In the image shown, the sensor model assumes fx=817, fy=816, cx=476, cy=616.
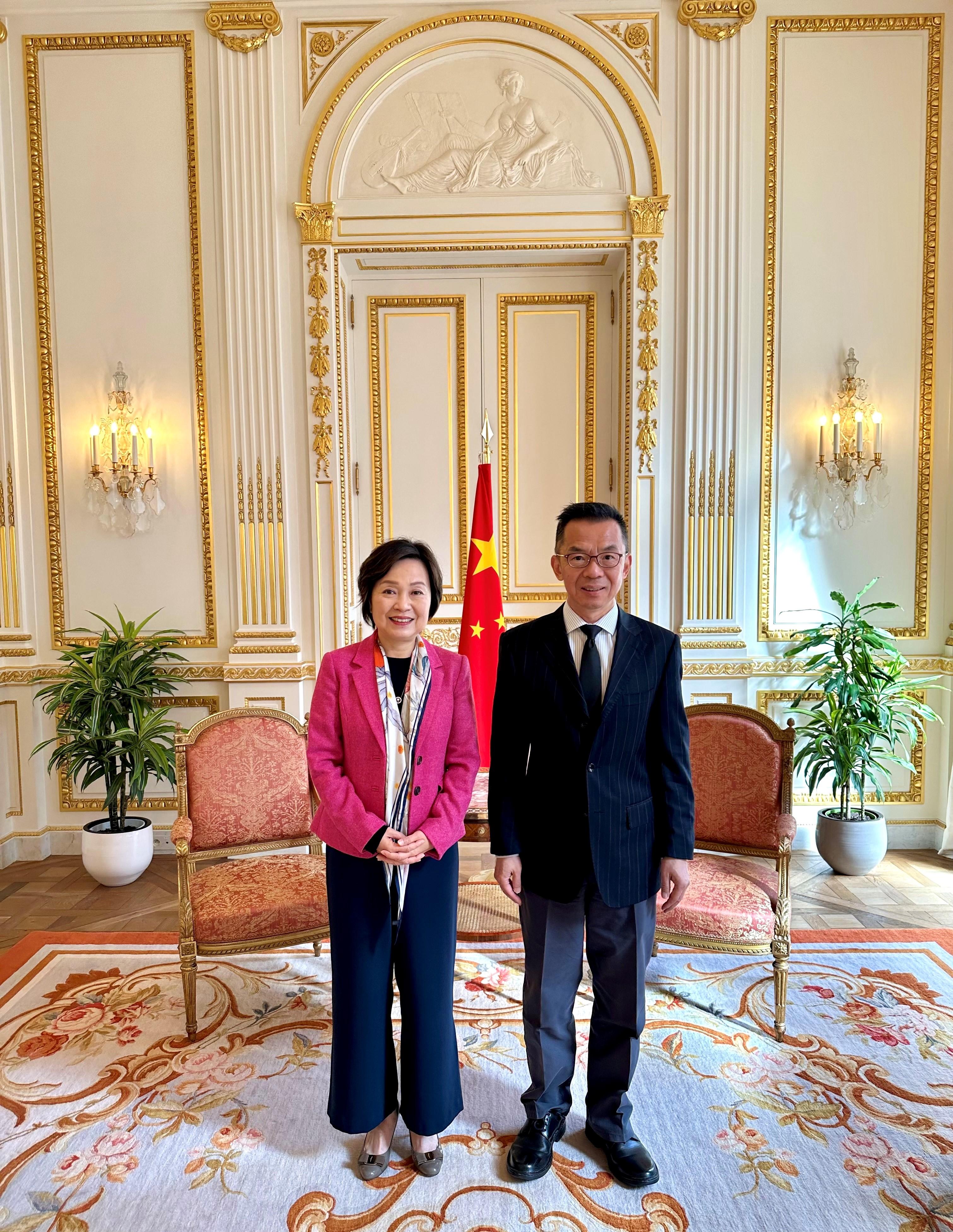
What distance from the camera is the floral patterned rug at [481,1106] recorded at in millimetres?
1955

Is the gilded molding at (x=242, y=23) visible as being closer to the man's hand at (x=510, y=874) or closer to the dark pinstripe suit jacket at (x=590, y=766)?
the dark pinstripe suit jacket at (x=590, y=766)

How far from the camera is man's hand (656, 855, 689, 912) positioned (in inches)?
79.7

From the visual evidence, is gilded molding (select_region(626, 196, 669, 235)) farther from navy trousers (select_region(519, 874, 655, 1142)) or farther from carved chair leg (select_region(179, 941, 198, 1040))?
carved chair leg (select_region(179, 941, 198, 1040))

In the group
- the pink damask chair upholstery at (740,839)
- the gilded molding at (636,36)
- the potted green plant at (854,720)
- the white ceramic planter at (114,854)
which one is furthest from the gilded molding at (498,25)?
the white ceramic planter at (114,854)

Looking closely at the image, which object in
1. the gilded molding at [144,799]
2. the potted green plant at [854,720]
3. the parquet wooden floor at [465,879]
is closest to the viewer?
the parquet wooden floor at [465,879]

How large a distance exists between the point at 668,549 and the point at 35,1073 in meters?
3.53

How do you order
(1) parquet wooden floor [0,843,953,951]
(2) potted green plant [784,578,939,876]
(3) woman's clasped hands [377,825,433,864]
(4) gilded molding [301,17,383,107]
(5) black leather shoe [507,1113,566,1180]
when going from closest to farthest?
(3) woman's clasped hands [377,825,433,864] < (5) black leather shoe [507,1113,566,1180] < (1) parquet wooden floor [0,843,953,951] < (2) potted green plant [784,578,939,876] < (4) gilded molding [301,17,383,107]

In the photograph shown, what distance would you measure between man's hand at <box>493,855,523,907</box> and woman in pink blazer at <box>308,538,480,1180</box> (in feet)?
0.40

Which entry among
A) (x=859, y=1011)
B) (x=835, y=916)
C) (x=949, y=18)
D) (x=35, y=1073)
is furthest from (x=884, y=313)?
(x=35, y=1073)

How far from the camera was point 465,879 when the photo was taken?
3.63 m

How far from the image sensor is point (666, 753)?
2010 mm

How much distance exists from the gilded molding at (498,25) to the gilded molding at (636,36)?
4.3 inches

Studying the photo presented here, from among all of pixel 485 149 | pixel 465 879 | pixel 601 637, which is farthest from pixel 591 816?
pixel 485 149

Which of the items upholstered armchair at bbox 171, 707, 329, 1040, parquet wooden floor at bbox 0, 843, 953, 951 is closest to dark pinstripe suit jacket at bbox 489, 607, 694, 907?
upholstered armchair at bbox 171, 707, 329, 1040
